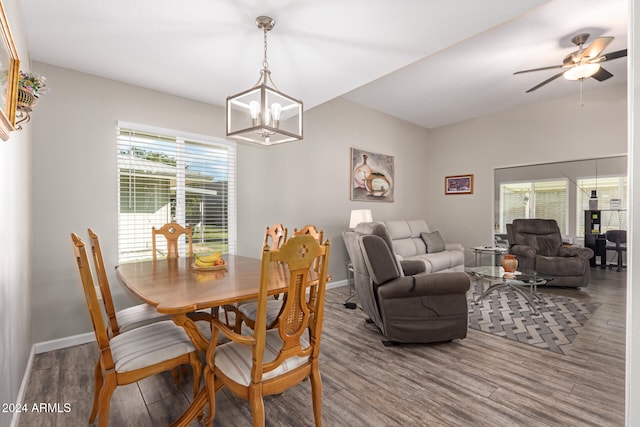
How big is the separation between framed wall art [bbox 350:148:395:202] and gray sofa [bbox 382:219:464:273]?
0.58m

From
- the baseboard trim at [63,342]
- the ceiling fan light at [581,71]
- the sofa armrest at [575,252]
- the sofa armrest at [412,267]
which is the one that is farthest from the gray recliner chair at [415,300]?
the sofa armrest at [575,252]

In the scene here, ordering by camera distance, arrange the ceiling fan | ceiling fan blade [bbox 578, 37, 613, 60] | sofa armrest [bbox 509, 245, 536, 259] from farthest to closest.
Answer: sofa armrest [bbox 509, 245, 536, 259]
the ceiling fan
ceiling fan blade [bbox 578, 37, 613, 60]

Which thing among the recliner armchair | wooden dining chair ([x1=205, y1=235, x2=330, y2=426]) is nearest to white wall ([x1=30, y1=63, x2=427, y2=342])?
wooden dining chair ([x1=205, y1=235, x2=330, y2=426])

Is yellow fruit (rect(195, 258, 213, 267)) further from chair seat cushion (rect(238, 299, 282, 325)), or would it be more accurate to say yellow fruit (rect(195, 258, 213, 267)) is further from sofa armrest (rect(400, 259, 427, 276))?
sofa armrest (rect(400, 259, 427, 276))

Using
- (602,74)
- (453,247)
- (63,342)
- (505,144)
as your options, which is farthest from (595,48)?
(63,342)

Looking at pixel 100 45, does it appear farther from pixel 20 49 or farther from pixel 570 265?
pixel 570 265

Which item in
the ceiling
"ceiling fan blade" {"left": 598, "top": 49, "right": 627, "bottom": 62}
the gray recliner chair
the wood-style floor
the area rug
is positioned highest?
"ceiling fan blade" {"left": 598, "top": 49, "right": 627, "bottom": 62}

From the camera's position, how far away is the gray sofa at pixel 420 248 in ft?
15.6

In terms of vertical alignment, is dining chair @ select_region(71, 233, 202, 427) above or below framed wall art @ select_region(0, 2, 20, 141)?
below

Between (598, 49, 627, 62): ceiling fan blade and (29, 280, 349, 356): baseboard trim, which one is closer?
(29, 280, 349, 356): baseboard trim

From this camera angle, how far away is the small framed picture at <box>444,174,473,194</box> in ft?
19.4

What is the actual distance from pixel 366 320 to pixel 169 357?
2.17m

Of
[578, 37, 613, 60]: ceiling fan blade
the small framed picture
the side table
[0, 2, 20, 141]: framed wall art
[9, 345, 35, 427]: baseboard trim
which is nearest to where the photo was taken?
[0, 2, 20, 141]: framed wall art

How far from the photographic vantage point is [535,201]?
5.52 meters
